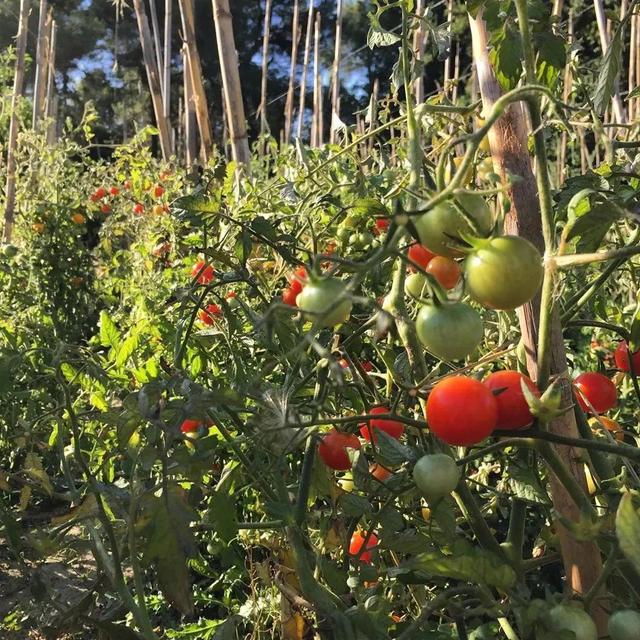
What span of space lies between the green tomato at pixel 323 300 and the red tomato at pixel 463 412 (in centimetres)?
12

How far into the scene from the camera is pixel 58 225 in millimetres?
3273

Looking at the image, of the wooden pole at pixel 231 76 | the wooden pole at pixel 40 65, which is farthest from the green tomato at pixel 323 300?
the wooden pole at pixel 40 65

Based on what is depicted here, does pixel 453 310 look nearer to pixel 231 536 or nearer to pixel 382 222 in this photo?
pixel 231 536

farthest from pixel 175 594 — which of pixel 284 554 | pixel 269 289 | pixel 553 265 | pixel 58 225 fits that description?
pixel 58 225

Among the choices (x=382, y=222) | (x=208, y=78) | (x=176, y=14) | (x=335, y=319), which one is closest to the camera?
(x=335, y=319)

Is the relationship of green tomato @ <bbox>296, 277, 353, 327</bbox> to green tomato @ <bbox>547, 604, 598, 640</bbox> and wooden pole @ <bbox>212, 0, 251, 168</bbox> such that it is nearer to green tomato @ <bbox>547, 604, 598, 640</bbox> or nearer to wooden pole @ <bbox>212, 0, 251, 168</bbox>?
green tomato @ <bbox>547, 604, 598, 640</bbox>

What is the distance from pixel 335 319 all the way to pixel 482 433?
145mm

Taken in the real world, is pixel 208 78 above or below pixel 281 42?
below

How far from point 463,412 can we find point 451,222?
12cm

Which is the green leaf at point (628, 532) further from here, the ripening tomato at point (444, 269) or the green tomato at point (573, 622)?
the ripening tomato at point (444, 269)

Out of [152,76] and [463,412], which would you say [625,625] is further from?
[152,76]

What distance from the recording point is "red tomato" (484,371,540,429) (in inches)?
19.4

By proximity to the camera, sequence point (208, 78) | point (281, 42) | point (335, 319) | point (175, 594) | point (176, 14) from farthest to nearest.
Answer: point (281, 42) < point (208, 78) < point (176, 14) < point (175, 594) < point (335, 319)

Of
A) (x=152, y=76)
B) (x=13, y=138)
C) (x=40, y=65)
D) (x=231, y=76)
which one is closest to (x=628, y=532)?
(x=231, y=76)
